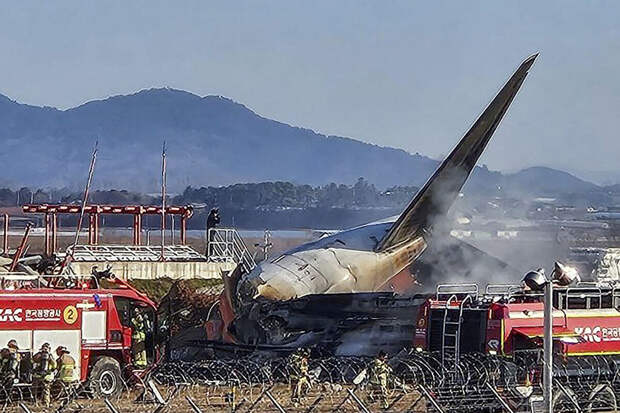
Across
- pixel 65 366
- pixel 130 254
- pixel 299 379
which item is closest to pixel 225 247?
pixel 130 254

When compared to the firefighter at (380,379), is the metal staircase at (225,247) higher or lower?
higher

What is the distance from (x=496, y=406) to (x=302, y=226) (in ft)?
532

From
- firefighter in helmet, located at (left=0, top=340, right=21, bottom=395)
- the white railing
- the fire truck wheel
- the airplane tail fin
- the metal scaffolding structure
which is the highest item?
the airplane tail fin

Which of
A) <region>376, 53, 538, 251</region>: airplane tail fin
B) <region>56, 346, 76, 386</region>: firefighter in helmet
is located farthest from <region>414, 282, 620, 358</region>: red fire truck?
<region>376, 53, 538, 251</region>: airplane tail fin

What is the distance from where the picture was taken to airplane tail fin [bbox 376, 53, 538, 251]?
158 ft

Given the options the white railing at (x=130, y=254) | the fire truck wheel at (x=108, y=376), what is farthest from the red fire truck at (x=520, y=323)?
the white railing at (x=130, y=254)

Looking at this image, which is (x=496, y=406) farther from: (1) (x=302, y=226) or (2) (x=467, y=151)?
(1) (x=302, y=226)

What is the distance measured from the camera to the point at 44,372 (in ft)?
101

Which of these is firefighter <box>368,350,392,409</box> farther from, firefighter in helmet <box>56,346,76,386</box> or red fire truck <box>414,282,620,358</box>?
firefighter in helmet <box>56,346,76,386</box>

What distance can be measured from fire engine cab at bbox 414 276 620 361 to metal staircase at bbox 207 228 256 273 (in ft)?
89.7

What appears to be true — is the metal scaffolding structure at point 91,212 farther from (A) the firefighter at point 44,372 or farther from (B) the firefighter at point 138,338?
(A) the firefighter at point 44,372

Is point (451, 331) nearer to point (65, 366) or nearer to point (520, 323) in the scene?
point (520, 323)

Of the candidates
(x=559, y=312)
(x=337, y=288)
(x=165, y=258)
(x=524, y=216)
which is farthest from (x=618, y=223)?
(x=559, y=312)

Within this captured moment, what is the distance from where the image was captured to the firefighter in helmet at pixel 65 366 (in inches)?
1230
